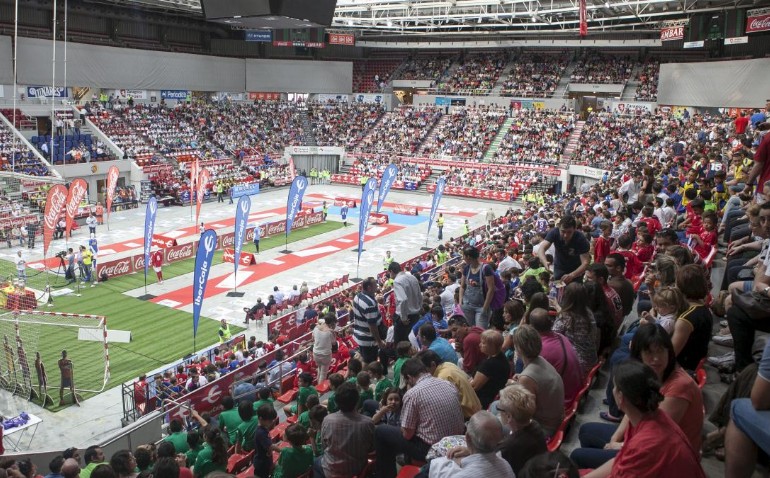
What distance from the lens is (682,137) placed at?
120ft

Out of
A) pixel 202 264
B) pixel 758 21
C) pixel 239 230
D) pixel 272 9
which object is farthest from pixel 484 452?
pixel 758 21

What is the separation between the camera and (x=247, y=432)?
8.60 metres

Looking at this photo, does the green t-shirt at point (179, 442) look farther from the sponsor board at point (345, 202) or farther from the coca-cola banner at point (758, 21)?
the coca-cola banner at point (758, 21)

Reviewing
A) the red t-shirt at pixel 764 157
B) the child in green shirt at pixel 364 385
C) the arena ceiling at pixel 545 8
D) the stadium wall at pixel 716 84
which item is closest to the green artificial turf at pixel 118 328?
the child in green shirt at pixel 364 385

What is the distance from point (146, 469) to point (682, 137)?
3639cm

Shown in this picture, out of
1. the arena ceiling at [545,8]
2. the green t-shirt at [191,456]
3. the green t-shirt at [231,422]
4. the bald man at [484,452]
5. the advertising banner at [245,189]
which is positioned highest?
the arena ceiling at [545,8]

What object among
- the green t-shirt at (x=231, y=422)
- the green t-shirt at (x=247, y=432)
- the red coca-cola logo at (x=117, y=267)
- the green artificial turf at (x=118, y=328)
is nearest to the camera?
the green t-shirt at (x=247, y=432)

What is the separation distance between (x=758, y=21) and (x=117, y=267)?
34.4 meters

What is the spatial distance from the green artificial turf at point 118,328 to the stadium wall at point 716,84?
34.2 m

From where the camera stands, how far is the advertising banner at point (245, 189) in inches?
1795

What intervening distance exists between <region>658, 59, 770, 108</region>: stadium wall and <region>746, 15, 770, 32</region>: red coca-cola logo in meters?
4.57

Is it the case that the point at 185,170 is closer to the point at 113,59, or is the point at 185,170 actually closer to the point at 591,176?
the point at 113,59

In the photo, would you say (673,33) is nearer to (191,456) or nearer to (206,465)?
(191,456)

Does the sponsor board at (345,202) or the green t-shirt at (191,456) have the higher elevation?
the sponsor board at (345,202)
